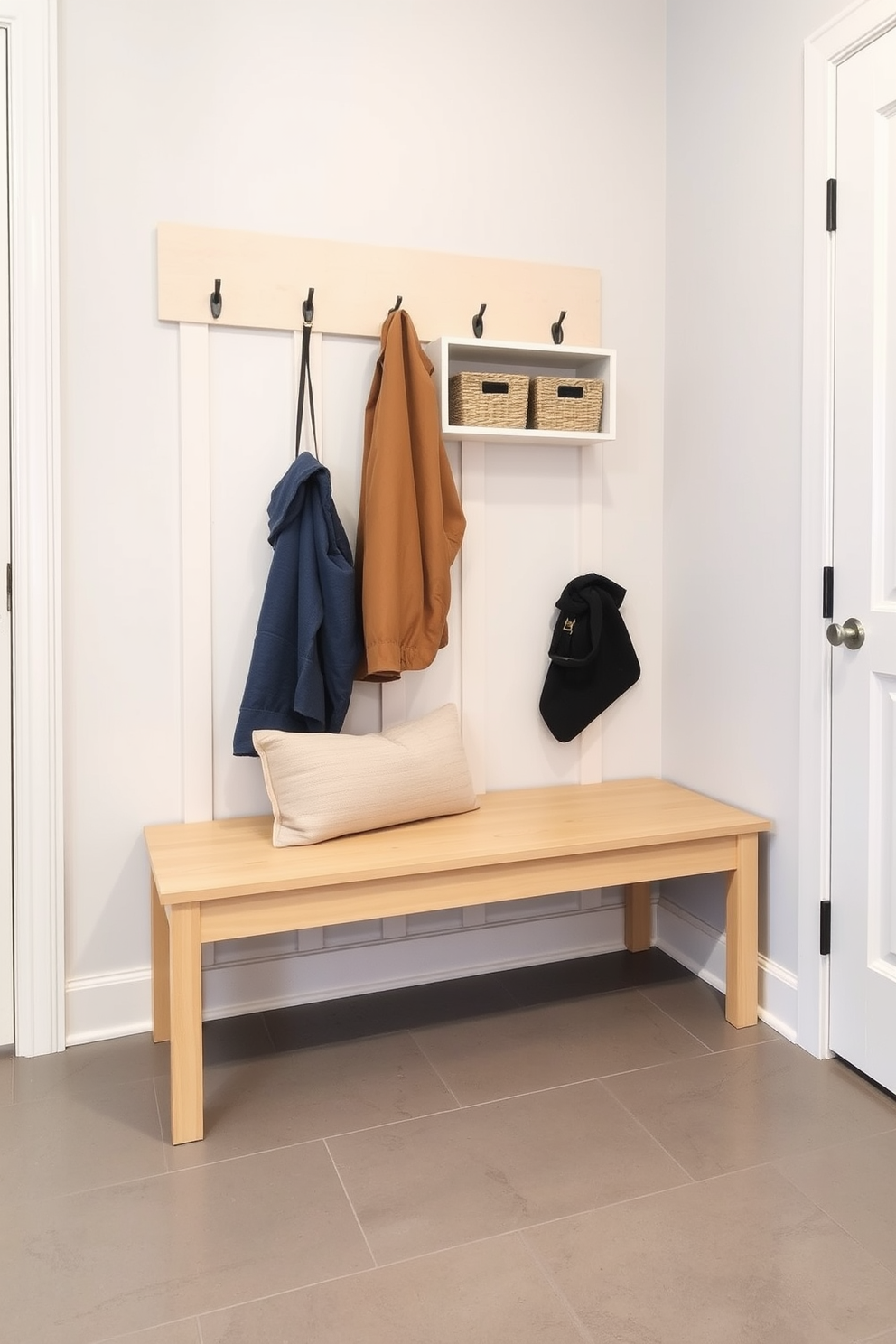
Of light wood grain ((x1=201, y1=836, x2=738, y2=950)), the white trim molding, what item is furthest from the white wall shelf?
light wood grain ((x1=201, y1=836, x2=738, y2=950))

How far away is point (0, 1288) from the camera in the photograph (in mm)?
1534

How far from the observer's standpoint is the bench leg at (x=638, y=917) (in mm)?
2824

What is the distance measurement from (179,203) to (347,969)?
6.08 feet

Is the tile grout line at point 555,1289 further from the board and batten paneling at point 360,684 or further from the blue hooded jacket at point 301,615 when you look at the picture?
the blue hooded jacket at point 301,615

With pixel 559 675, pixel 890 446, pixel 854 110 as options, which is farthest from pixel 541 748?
pixel 854 110

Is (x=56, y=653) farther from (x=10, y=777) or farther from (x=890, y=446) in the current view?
(x=890, y=446)

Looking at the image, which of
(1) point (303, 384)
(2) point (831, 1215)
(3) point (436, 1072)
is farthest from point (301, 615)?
(2) point (831, 1215)

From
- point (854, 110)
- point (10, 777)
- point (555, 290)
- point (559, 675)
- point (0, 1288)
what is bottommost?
point (0, 1288)

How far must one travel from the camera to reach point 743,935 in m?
2.36

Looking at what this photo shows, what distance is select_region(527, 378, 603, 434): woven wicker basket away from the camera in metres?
2.46

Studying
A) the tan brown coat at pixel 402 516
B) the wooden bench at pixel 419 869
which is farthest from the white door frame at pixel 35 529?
the tan brown coat at pixel 402 516

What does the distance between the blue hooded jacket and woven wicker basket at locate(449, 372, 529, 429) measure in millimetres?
380

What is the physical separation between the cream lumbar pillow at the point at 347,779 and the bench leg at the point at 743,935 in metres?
0.70

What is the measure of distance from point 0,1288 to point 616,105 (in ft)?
9.53
